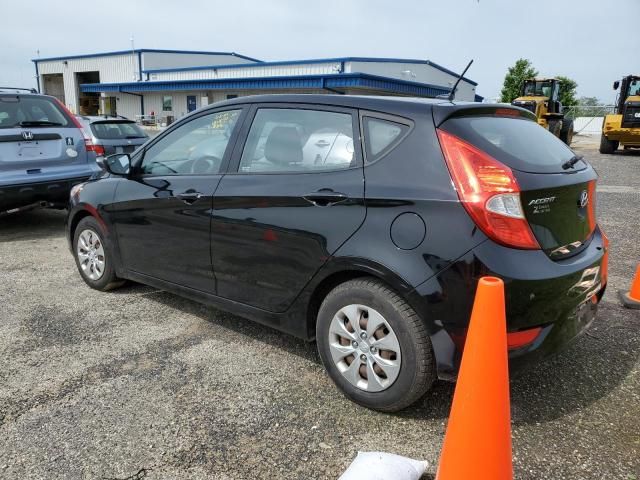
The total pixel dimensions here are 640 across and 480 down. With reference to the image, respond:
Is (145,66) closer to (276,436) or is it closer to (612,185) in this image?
(612,185)

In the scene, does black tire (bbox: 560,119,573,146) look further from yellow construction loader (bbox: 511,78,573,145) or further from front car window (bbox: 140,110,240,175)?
front car window (bbox: 140,110,240,175)

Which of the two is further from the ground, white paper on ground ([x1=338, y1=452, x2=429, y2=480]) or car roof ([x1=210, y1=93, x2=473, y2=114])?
car roof ([x1=210, y1=93, x2=473, y2=114])

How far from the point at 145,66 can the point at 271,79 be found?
16832 millimetres

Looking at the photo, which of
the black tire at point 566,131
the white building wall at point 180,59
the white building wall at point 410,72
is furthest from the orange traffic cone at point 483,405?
the white building wall at point 180,59

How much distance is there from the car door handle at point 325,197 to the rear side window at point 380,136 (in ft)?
0.77

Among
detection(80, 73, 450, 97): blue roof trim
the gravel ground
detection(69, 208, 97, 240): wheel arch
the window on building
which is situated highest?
detection(80, 73, 450, 97): blue roof trim

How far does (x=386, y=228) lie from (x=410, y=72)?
37.5m

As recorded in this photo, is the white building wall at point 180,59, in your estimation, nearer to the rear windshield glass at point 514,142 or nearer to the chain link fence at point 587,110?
the chain link fence at point 587,110

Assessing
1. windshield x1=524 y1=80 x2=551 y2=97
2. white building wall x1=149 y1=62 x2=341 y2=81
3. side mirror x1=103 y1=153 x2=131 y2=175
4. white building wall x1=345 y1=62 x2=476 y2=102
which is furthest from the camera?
white building wall x1=149 y1=62 x2=341 y2=81

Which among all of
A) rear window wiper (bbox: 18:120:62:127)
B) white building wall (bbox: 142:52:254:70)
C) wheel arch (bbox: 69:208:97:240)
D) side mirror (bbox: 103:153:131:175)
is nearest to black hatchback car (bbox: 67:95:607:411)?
side mirror (bbox: 103:153:131:175)

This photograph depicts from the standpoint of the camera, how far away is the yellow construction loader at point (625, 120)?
1818 centimetres

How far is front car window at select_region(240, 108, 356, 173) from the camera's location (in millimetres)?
2795

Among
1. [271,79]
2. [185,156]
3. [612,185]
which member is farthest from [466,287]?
[271,79]

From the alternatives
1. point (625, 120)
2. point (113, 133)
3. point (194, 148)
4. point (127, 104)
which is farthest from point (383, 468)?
point (127, 104)
